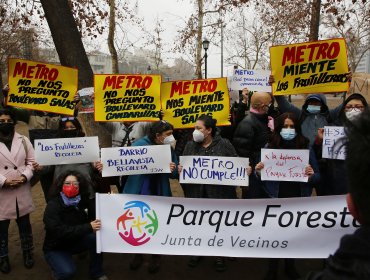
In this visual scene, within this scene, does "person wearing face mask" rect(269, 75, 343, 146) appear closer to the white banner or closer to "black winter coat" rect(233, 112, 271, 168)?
"black winter coat" rect(233, 112, 271, 168)

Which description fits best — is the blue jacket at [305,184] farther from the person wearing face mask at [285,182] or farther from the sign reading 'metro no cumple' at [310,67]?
the sign reading 'metro no cumple' at [310,67]

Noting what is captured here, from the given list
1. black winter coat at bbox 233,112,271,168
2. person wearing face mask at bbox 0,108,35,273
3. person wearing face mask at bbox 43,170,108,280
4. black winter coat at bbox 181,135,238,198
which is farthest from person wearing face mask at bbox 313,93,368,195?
person wearing face mask at bbox 0,108,35,273

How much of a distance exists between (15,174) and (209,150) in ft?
7.69

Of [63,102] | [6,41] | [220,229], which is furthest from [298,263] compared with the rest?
[6,41]

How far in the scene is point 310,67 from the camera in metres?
5.12

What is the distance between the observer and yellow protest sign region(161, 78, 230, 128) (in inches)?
207

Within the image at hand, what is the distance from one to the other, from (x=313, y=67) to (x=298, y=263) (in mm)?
2547

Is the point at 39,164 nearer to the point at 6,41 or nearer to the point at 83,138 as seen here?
the point at 83,138

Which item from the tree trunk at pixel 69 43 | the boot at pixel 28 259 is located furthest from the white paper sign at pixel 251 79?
the boot at pixel 28 259

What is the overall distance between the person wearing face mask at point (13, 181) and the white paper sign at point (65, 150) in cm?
24

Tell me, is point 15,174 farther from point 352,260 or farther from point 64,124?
point 352,260

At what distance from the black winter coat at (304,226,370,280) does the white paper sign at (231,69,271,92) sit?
6.30 m

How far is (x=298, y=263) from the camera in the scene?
4.67 m

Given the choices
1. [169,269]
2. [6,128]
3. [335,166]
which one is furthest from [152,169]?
[335,166]
